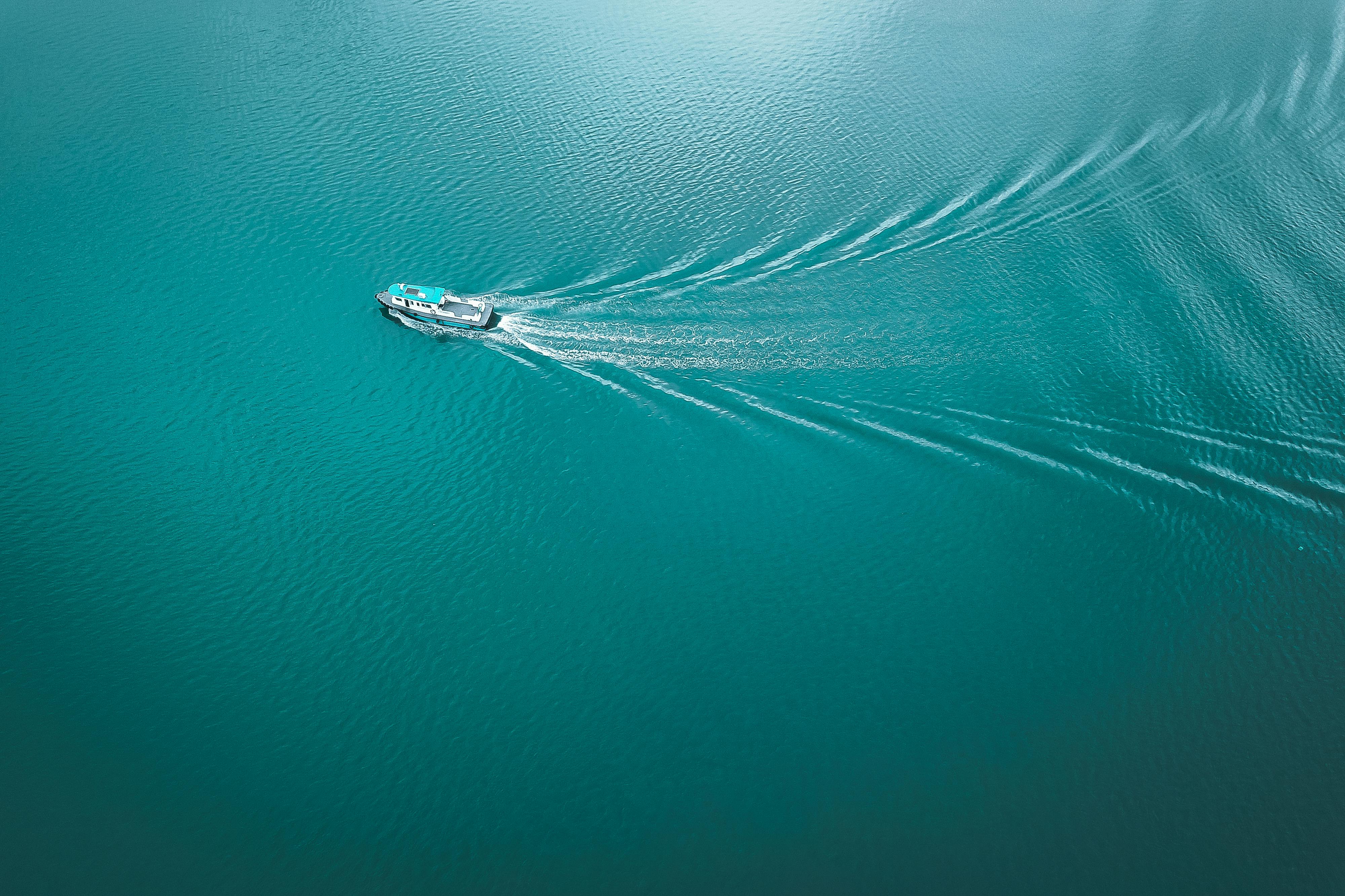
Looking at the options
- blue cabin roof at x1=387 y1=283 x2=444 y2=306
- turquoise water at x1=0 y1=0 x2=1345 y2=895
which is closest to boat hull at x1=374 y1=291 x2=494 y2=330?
blue cabin roof at x1=387 y1=283 x2=444 y2=306

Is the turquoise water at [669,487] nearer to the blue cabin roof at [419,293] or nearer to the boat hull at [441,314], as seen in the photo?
the boat hull at [441,314]

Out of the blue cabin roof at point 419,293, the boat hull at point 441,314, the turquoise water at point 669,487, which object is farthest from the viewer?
the blue cabin roof at point 419,293

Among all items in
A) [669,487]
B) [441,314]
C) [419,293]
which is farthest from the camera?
[419,293]

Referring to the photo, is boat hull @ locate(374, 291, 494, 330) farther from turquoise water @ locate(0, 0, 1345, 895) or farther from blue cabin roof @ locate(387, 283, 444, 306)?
turquoise water @ locate(0, 0, 1345, 895)

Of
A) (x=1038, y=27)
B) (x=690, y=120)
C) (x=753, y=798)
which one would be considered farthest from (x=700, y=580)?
(x=1038, y=27)

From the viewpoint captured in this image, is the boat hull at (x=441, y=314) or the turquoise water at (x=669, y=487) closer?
the turquoise water at (x=669, y=487)

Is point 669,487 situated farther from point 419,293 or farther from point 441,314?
point 419,293

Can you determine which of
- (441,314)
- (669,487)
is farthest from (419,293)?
(669,487)

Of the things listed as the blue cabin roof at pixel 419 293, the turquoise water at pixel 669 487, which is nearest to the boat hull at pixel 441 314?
the blue cabin roof at pixel 419 293

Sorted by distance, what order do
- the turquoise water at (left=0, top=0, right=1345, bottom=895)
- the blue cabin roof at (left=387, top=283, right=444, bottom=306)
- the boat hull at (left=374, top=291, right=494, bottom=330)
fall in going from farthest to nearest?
the blue cabin roof at (left=387, top=283, right=444, bottom=306)
the boat hull at (left=374, top=291, right=494, bottom=330)
the turquoise water at (left=0, top=0, right=1345, bottom=895)
